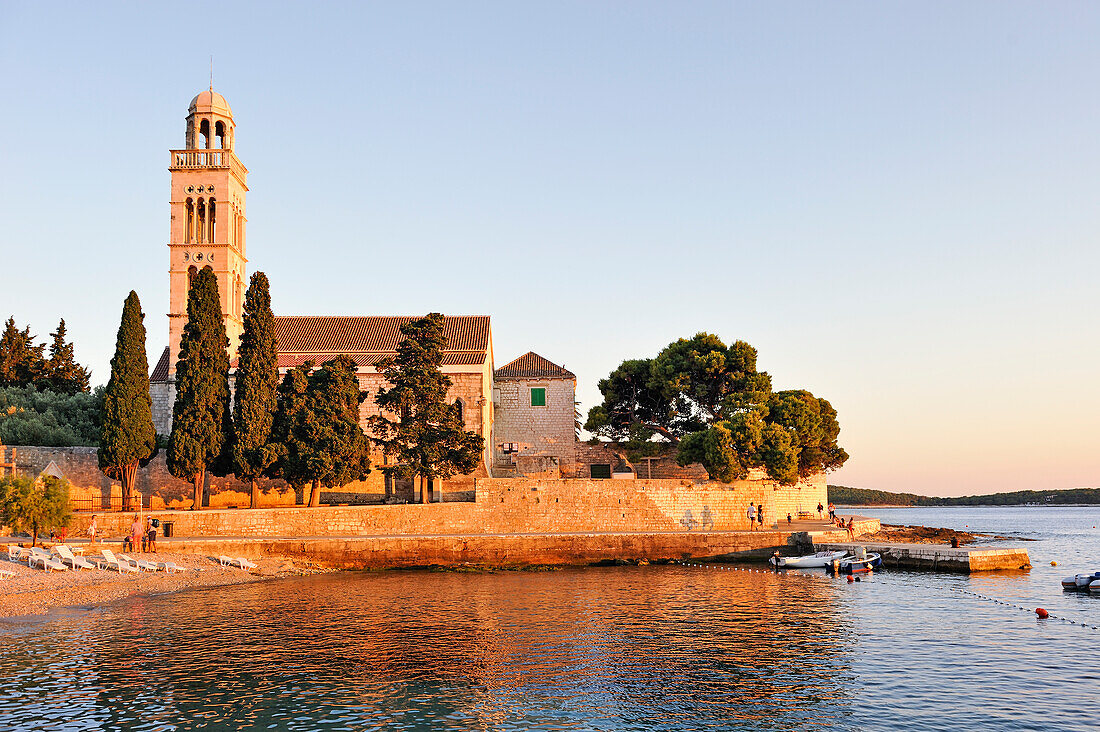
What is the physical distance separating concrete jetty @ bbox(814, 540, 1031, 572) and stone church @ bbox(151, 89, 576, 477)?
18.3m

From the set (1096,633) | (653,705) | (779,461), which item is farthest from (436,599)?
(779,461)

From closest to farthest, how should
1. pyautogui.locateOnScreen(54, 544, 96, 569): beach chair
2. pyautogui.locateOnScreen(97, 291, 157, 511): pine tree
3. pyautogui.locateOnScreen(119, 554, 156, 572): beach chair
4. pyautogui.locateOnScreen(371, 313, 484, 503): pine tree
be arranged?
pyautogui.locateOnScreen(54, 544, 96, 569): beach chair < pyautogui.locateOnScreen(119, 554, 156, 572): beach chair < pyautogui.locateOnScreen(97, 291, 157, 511): pine tree < pyautogui.locateOnScreen(371, 313, 484, 503): pine tree

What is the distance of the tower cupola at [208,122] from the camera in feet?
145

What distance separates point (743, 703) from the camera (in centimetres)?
1344

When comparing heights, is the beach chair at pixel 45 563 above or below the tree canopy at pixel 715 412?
below

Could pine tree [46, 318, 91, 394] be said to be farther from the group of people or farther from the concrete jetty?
the concrete jetty

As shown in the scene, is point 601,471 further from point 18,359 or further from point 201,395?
point 18,359

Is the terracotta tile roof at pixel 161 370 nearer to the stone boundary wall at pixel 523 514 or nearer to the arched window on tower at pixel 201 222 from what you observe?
the arched window on tower at pixel 201 222

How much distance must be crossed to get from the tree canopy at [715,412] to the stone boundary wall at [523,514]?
5.32 ft

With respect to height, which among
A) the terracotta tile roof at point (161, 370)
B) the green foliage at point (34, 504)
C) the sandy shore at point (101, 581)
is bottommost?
the sandy shore at point (101, 581)

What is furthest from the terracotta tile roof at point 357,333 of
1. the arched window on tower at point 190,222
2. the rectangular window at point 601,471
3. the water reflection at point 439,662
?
the water reflection at point 439,662

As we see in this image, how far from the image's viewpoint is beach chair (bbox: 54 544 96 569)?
25750mm

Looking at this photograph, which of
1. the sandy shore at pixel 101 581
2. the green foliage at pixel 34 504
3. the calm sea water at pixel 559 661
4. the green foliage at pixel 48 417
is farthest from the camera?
the green foliage at pixel 48 417

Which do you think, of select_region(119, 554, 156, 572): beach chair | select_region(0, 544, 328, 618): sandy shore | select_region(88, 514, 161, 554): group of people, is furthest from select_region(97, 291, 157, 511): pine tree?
select_region(119, 554, 156, 572): beach chair
